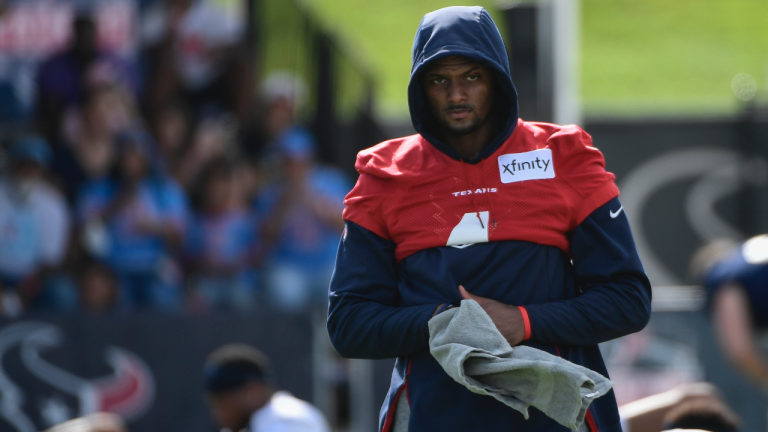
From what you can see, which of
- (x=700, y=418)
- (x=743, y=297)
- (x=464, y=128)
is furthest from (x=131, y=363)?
(x=464, y=128)

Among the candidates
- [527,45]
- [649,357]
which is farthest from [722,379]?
[527,45]

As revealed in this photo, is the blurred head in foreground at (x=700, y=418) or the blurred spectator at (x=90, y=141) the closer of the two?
the blurred head in foreground at (x=700, y=418)

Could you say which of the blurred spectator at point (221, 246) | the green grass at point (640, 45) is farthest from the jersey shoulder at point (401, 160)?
the green grass at point (640, 45)

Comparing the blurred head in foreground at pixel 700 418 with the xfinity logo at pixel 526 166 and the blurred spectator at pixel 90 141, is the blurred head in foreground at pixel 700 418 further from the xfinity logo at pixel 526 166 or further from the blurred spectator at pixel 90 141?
the blurred spectator at pixel 90 141

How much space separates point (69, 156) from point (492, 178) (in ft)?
21.6

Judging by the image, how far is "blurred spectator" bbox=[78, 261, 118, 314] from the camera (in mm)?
8047

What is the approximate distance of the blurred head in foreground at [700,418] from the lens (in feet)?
13.4

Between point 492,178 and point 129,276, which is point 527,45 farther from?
point 492,178

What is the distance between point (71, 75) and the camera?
29.2 ft

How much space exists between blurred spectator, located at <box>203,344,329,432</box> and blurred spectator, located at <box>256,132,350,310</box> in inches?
110

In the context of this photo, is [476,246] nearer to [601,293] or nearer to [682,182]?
[601,293]

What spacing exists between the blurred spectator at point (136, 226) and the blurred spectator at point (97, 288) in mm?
93

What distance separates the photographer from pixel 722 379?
281 inches

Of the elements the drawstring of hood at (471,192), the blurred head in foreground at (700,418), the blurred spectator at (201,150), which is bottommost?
the blurred head in foreground at (700,418)
